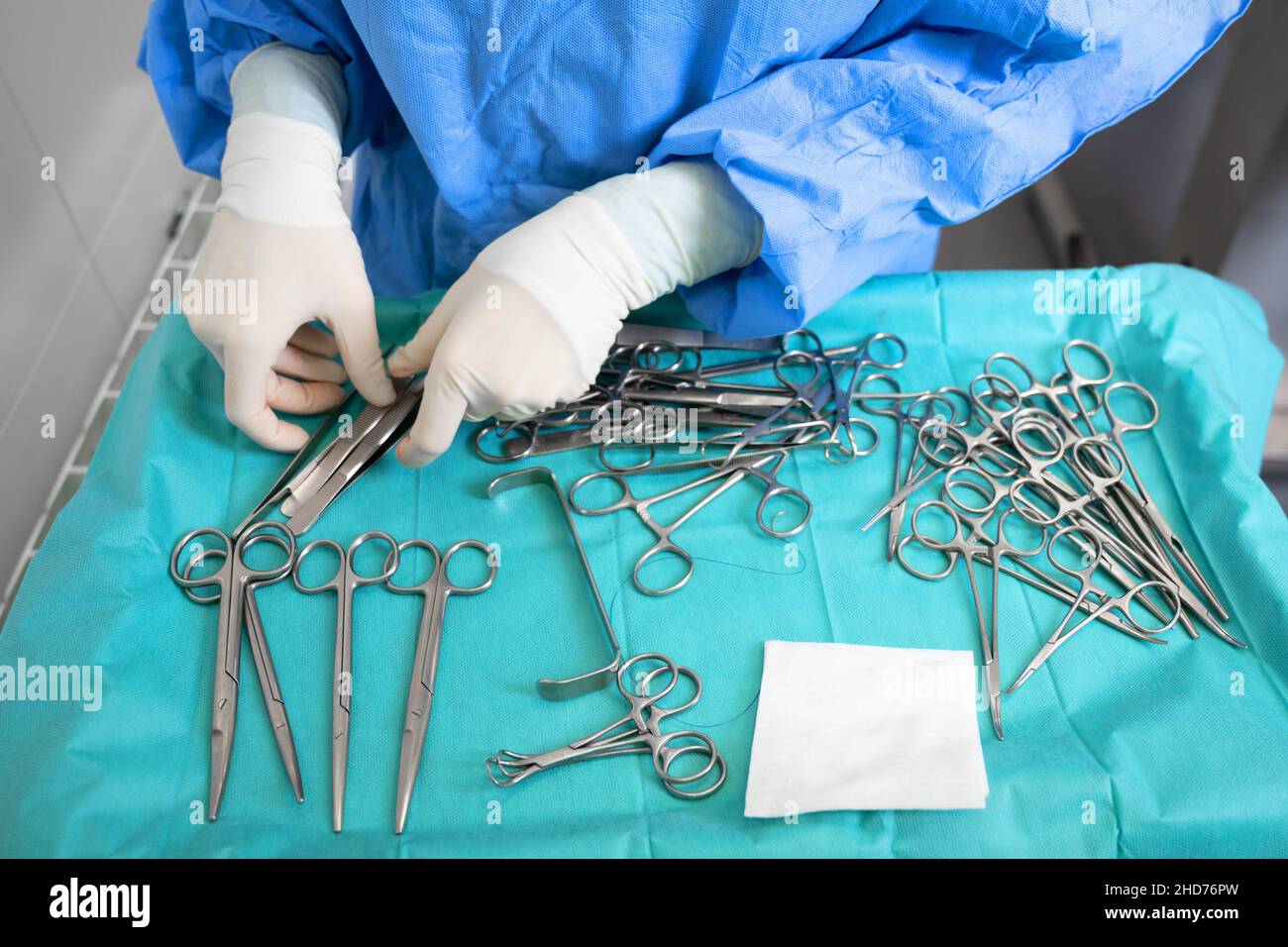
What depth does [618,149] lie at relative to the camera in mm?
1341

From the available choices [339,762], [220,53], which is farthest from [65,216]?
[339,762]

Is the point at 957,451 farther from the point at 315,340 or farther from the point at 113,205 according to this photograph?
the point at 113,205

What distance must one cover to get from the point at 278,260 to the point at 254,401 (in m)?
0.18

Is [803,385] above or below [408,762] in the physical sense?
above

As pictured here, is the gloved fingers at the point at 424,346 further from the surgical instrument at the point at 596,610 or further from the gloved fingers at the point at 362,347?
the surgical instrument at the point at 596,610

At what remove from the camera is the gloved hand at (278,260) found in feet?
4.19

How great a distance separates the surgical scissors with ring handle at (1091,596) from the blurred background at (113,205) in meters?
1.26

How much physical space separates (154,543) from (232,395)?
8.1 inches

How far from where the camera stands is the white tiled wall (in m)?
1.87

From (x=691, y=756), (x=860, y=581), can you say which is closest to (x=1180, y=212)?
(x=860, y=581)

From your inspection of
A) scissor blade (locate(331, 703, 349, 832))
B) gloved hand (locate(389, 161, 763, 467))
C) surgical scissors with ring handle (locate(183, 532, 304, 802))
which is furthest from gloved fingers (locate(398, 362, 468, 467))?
scissor blade (locate(331, 703, 349, 832))

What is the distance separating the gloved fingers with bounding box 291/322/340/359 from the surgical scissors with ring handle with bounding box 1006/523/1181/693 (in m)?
1.00
